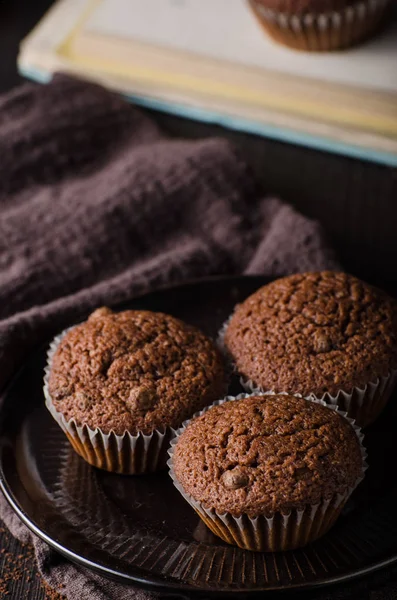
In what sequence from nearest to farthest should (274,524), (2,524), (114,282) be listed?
(274,524) → (2,524) → (114,282)

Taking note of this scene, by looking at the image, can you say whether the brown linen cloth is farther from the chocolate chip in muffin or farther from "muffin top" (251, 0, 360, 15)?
the chocolate chip in muffin

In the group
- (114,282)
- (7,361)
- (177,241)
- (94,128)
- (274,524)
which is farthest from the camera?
(94,128)

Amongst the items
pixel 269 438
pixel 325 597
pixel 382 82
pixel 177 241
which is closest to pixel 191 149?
pixel 177 241

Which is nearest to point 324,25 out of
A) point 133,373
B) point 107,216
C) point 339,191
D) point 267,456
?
point 339,191

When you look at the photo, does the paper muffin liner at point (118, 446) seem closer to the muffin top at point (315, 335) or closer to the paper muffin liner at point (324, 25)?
the muffin top at point (315, 335)

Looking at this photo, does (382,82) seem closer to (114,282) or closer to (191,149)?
(191,149)

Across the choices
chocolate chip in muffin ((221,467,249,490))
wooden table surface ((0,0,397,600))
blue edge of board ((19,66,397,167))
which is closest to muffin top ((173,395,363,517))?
chocolate chip in muffin ((221,467,249,490))

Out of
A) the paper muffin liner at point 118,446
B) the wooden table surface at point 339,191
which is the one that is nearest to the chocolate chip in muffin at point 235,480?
the paper muffin liner at point 118,446
